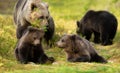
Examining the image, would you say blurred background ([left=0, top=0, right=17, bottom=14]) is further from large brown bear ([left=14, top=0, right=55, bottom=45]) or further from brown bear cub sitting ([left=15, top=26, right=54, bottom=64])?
brown bear cub sitting ([left=15, top=26, right=54, bottom=64])

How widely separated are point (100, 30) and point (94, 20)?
0.56 meters

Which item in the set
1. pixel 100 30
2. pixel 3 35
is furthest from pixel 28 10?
pixel 100 30

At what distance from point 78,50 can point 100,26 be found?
6.46 m

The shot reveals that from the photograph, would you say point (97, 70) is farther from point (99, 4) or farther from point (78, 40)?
point (99, 4)

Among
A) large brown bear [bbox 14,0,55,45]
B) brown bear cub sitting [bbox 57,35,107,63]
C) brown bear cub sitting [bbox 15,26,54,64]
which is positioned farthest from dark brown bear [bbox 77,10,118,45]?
brown bear cub sitting [bbox 15,26,54,64]

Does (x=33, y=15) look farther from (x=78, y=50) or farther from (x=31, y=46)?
(x=31, y=46)

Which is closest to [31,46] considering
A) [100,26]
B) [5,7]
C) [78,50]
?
[78,50]

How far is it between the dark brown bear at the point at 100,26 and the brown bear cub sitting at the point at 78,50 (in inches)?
229

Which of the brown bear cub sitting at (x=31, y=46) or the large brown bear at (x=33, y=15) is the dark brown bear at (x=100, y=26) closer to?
the large brown bear at (x=33, y=15)

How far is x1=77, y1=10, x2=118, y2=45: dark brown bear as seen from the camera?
733 inches

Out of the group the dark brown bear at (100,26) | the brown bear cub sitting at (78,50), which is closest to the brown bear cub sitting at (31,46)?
the brown bear cub sitting at (78,50)

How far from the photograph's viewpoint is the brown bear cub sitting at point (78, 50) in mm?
12255

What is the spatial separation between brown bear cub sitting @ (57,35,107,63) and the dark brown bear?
5.81 meters

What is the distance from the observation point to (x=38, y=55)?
1155cm
